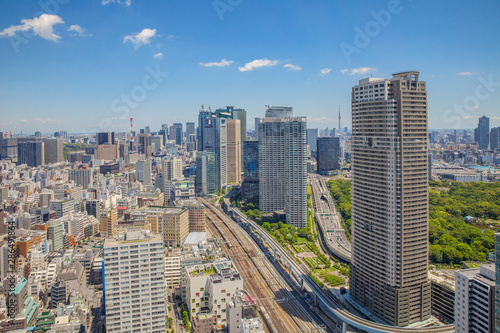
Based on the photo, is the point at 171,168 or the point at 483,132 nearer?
the point at 171,168

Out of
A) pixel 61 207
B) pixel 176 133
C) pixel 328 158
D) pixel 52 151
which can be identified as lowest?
pixel 61 207

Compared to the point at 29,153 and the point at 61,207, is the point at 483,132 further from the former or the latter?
the point at 29,153

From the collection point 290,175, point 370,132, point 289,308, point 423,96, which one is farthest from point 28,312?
point 290,175

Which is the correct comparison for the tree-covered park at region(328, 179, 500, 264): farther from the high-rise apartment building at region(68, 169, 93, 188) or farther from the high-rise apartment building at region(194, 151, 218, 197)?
the high-rise apartment building at region(68, 169, 93, 188)

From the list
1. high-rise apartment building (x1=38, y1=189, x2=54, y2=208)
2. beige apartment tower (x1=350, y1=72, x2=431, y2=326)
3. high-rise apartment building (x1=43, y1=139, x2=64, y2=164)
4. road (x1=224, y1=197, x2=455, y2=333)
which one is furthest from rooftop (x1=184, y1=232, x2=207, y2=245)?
high-rise apartment building (x1=43, y1=139, x2=64, y2=164)

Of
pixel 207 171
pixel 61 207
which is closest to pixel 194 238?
pixel 61 207

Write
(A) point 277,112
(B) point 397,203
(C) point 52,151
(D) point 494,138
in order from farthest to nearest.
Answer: (D) point 494,138 < (C) point 52,151 < (A) point 277,112 < (B) point 397,203

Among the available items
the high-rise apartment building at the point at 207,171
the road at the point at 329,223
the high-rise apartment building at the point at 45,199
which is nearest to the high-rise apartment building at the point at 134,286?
the road at the point at 329,223
